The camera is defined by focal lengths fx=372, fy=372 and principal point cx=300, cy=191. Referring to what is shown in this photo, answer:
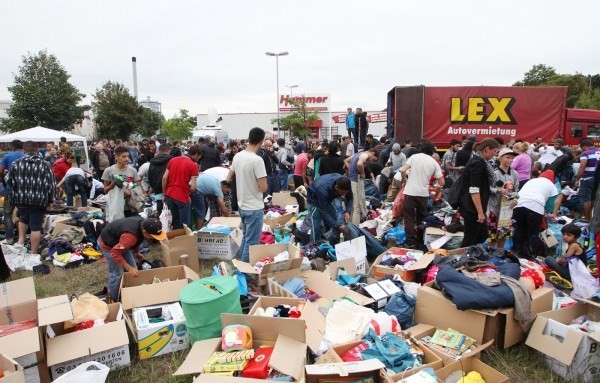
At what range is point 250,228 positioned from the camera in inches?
175

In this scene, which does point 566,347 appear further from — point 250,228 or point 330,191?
point 250,228

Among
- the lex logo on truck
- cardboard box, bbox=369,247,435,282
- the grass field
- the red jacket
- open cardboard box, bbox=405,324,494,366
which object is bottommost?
the grass field

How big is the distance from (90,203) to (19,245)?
2.76 m

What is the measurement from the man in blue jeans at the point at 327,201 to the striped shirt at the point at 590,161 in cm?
459

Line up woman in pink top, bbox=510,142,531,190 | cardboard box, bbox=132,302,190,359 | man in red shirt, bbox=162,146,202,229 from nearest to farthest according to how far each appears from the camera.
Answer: cardboard box, bbox=132,302,190,359
man in red shirt, bbox=162,146,202,229
woman in pink top, bbox=510,142,531,190

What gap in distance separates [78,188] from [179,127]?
4050 centimetres

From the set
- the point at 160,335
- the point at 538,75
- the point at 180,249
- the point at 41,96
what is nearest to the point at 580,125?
the point at 180,249

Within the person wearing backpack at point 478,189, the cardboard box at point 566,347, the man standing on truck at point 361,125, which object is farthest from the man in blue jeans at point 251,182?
the man standing on truck at point 361,125

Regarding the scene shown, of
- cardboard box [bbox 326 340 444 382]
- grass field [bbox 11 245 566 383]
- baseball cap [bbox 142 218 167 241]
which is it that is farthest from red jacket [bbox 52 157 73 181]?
cardboard box [bbox 326 340 444 382]

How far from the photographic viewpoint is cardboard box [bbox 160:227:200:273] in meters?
4.81

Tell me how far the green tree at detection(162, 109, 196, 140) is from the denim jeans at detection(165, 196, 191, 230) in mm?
42847

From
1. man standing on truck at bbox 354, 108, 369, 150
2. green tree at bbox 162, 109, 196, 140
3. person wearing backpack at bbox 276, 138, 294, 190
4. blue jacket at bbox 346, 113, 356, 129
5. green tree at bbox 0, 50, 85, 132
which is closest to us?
person wearing backpack at bbox 276, 138, 294, 190

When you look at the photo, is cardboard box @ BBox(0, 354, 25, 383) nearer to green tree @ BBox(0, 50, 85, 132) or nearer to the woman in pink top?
the woman in pink top

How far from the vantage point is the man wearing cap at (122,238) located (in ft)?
11.6
